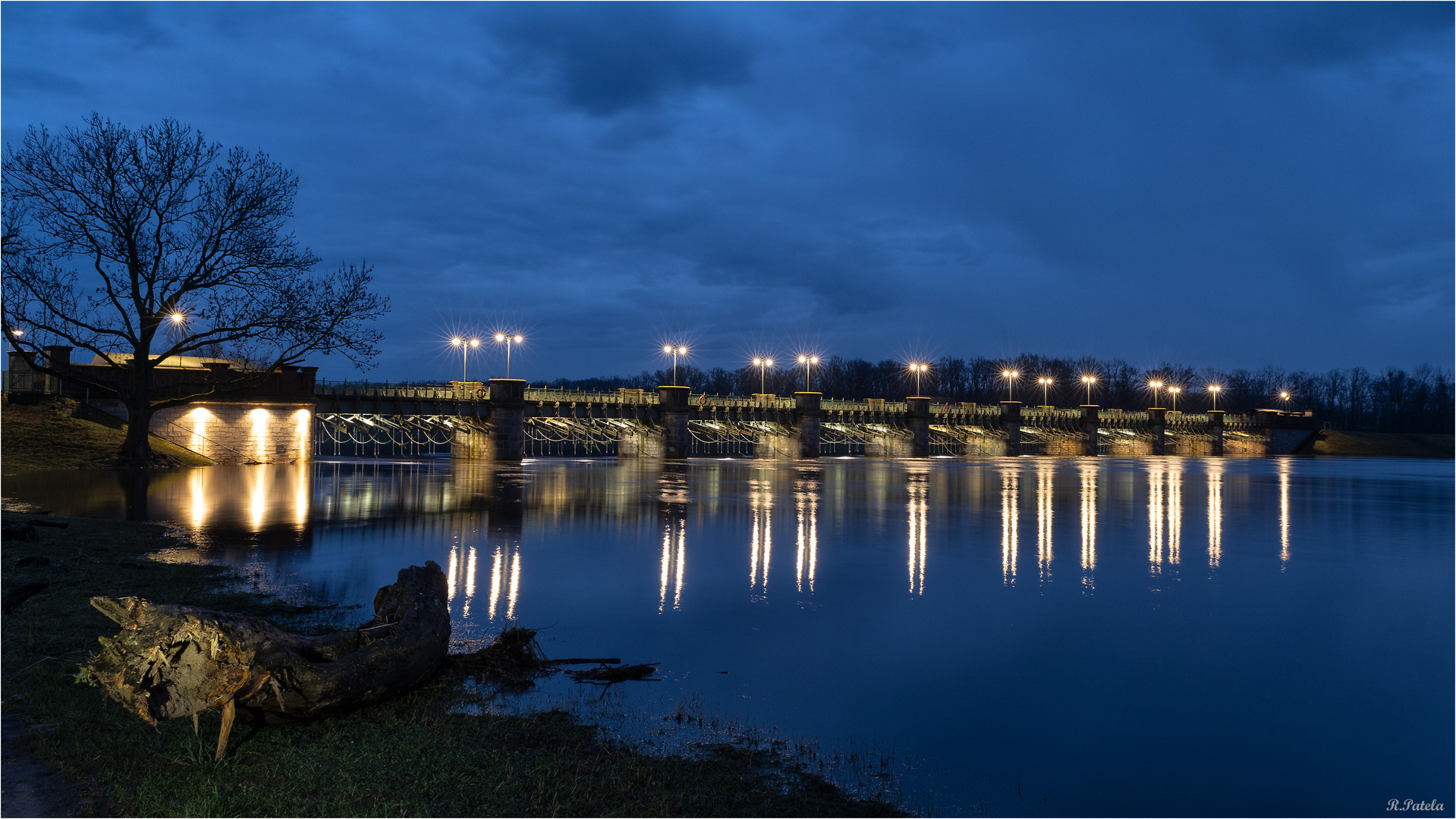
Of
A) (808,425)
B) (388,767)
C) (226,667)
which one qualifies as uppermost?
(808,425)

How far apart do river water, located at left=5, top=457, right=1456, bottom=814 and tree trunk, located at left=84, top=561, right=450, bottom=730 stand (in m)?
2.93

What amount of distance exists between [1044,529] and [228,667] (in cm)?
2536

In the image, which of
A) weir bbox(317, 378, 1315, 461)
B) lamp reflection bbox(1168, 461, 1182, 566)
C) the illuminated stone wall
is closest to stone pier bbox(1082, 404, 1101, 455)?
weir bbox(317, 378, 1315, 461)

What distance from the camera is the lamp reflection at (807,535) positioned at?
1828cm

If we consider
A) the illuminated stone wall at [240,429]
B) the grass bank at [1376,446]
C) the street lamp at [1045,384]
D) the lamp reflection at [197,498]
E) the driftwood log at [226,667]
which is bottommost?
the grass bank at [1376,446]

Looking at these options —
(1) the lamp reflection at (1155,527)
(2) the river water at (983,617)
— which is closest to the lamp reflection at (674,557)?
(2) the river water at (983,617)

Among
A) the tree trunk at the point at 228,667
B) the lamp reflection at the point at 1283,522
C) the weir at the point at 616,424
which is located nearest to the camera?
the tree trunk at the point at 228,667

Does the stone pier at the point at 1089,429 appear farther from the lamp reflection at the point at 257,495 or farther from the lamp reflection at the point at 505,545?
the lamp reflection at the point at 257,495

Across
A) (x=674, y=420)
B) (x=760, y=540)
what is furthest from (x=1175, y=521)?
(x=674, y=420)

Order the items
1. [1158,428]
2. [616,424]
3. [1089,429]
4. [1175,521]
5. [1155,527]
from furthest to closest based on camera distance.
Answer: [1158,428]
[1089,429]
[616,424]
[1175,521]
[1155,527]

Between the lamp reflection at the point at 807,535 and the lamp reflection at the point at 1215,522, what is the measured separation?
1015 cm

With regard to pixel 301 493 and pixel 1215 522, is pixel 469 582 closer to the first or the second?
pixel 301 493

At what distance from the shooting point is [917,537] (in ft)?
82.2

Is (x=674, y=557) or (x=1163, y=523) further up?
(x=674, y=557)
